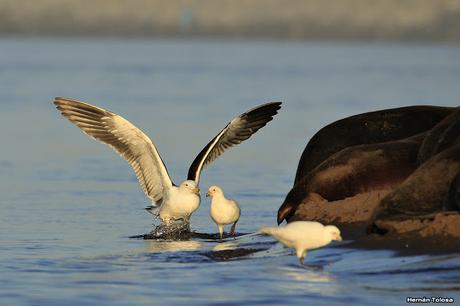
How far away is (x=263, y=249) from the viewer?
1755cm

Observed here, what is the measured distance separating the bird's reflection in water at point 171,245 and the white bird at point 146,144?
0.86 metres

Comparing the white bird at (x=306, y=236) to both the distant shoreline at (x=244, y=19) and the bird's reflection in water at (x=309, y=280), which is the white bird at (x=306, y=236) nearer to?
the bird's reflection in water at (x=309, y=280)

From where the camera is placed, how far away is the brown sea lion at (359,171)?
18406 mm

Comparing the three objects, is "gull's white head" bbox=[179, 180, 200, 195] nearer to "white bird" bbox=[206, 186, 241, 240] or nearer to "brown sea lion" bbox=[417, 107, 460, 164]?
"white bird" bbox=[206, 186, 241, 240]

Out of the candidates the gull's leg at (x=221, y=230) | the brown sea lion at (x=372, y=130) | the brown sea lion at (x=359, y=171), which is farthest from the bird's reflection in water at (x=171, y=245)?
the brown sea lion at (x=372, y=130)

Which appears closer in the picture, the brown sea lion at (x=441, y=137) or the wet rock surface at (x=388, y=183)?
the wet rock surface at (x=388, y=183)

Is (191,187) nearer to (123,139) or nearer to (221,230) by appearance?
(221,230)

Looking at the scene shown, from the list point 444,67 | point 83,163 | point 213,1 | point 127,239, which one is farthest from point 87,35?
point 127,239

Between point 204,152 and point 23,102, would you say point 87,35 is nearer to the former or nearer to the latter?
point 23,102

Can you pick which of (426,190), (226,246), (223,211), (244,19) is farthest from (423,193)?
(244,19)

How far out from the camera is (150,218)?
21766mm

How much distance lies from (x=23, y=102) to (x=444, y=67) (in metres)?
39.5

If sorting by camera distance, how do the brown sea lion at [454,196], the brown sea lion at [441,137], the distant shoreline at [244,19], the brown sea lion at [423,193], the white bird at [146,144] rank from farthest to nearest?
the distant shoreline at [244,19], the white bird at [146,144], the brown sea lion at [441,137], the brown sea lion at [423,193], the brown sea lion at [454,196]

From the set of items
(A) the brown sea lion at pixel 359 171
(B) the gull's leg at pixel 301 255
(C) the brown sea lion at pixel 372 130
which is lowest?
(B) the gull's leg at pixel 301 255
